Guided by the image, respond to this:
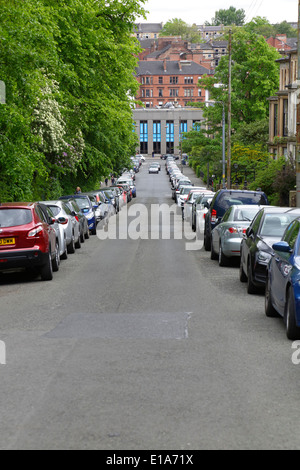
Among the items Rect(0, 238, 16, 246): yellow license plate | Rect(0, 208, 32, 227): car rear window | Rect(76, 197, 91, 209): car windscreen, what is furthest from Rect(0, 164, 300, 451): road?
Rect(76, 197, 91, 209): car windscreen

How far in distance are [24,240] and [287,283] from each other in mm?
7381

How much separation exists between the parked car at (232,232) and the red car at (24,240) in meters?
4.26

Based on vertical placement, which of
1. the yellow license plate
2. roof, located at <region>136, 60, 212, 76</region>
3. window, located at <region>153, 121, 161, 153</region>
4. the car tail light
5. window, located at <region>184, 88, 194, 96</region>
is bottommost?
the yellow license plate

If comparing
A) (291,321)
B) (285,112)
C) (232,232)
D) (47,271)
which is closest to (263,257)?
(291,321)

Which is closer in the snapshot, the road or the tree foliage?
the road

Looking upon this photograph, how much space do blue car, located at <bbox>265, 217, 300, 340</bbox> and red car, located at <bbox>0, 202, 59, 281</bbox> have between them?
19.5 ft

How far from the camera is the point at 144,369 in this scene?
8406mm

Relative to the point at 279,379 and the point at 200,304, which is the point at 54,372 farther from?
the point at 200,304

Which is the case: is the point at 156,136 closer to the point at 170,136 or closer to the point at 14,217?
the point at 170,136

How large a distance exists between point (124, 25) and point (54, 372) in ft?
116

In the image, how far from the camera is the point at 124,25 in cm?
4150

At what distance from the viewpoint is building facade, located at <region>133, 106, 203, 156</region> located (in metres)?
167

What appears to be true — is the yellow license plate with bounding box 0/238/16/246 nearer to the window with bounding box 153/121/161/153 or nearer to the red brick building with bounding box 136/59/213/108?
the window with bounding box 153/121/161/153

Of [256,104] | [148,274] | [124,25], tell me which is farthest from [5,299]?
[256,104]
